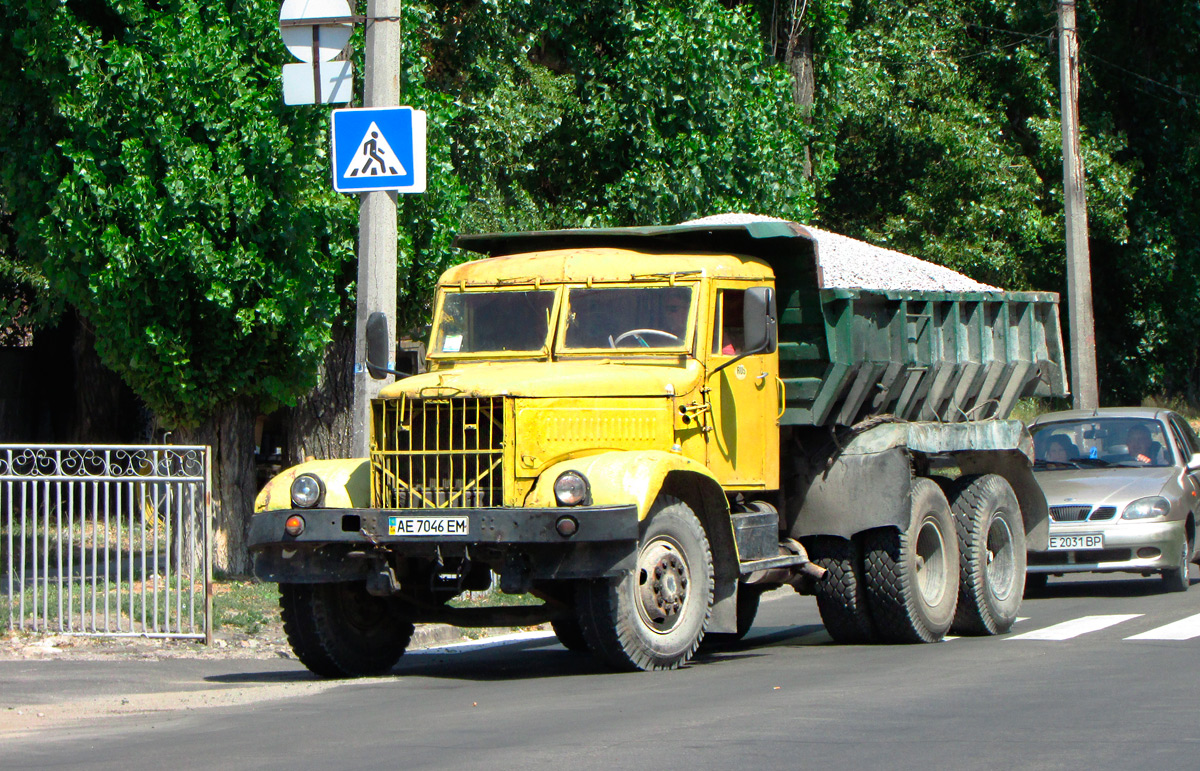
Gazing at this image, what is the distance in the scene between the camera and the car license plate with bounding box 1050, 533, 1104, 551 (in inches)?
559

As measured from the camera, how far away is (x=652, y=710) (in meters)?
7.96

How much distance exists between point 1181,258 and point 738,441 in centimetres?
2349

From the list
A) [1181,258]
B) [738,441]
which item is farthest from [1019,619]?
[1181,258]

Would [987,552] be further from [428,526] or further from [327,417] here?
[327,417]

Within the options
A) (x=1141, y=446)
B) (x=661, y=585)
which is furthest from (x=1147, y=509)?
(x=661, y=585)

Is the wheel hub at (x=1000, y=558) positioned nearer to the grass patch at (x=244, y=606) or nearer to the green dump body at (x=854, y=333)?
the green dump body at (x=854, y=333)

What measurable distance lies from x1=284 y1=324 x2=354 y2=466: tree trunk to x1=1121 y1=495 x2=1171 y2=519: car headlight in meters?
7.96

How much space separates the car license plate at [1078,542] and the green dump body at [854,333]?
6.07ft

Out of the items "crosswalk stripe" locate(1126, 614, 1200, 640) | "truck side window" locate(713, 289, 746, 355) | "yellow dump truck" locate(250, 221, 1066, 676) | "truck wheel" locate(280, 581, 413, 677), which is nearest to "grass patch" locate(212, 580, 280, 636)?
"truck wheel" locate(280, 581, 413, 677)

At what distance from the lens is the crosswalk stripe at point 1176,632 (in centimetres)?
1116

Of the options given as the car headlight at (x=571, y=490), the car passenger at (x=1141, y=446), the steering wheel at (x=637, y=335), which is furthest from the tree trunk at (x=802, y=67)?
the car headlight at (x=571, y=490)

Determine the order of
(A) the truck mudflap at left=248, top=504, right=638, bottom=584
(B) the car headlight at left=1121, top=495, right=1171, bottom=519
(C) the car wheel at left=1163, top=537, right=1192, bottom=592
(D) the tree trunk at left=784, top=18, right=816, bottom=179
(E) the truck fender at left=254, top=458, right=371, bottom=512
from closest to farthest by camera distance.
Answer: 1. (A) the truck mudflap at left=248, top=504, right=638, bottom=584
2. (E) the truck fender at left=254, top=458, right=371, bottom=512
3. (B) the car headlight at left=1121, top=495, right=1171, bottom=519
4. (C) the car wheel at left=1163, top=537, right=1192, bottom=592
5. (D) the tree trunk at left=784, top=18, right=816, bottom=179

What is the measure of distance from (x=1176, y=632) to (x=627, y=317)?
4705 mm

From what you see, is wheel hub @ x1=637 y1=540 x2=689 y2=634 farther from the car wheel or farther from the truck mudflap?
the car wheel
